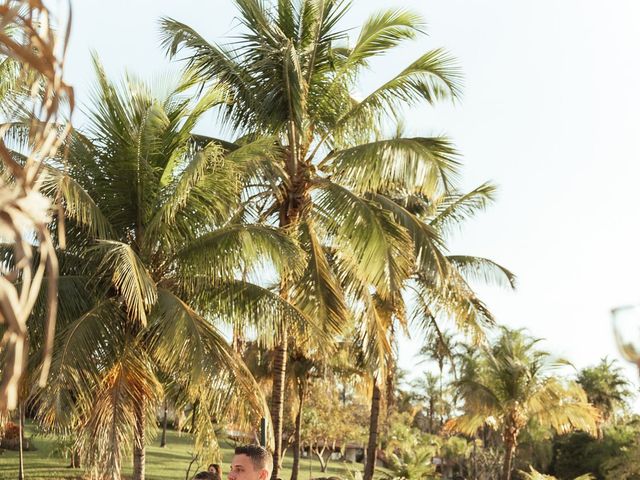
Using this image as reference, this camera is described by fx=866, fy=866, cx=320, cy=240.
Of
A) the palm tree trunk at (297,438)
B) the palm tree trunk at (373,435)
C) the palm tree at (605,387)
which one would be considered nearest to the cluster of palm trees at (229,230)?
the palm tree trunk at (373,435)

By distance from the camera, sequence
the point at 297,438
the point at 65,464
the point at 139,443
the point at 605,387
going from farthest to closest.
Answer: the point at 605,387, the point at 297,438, the point at 65,464, the point at 139,443

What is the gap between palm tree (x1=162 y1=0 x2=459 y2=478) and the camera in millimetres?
14930

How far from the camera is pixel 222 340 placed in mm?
11781

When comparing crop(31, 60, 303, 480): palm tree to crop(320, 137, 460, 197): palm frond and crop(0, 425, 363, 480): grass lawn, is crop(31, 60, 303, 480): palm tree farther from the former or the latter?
crop(0, 425, 363, 480): grass lawn

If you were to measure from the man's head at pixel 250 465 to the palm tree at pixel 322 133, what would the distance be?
29.1ft

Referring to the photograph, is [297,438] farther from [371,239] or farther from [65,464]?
[371,239]

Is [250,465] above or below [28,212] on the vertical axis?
below

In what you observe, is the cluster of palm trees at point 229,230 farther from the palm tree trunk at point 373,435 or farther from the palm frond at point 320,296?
the palm tree trunk at point 373,435

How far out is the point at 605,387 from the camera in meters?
64.5

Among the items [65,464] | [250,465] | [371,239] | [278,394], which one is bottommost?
[65,464]

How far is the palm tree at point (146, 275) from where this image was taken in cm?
1116

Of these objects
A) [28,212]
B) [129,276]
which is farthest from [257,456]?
[129,276]

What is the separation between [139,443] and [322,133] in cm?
720

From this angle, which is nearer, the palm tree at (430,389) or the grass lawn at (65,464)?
the grass lawn at (65,464)
